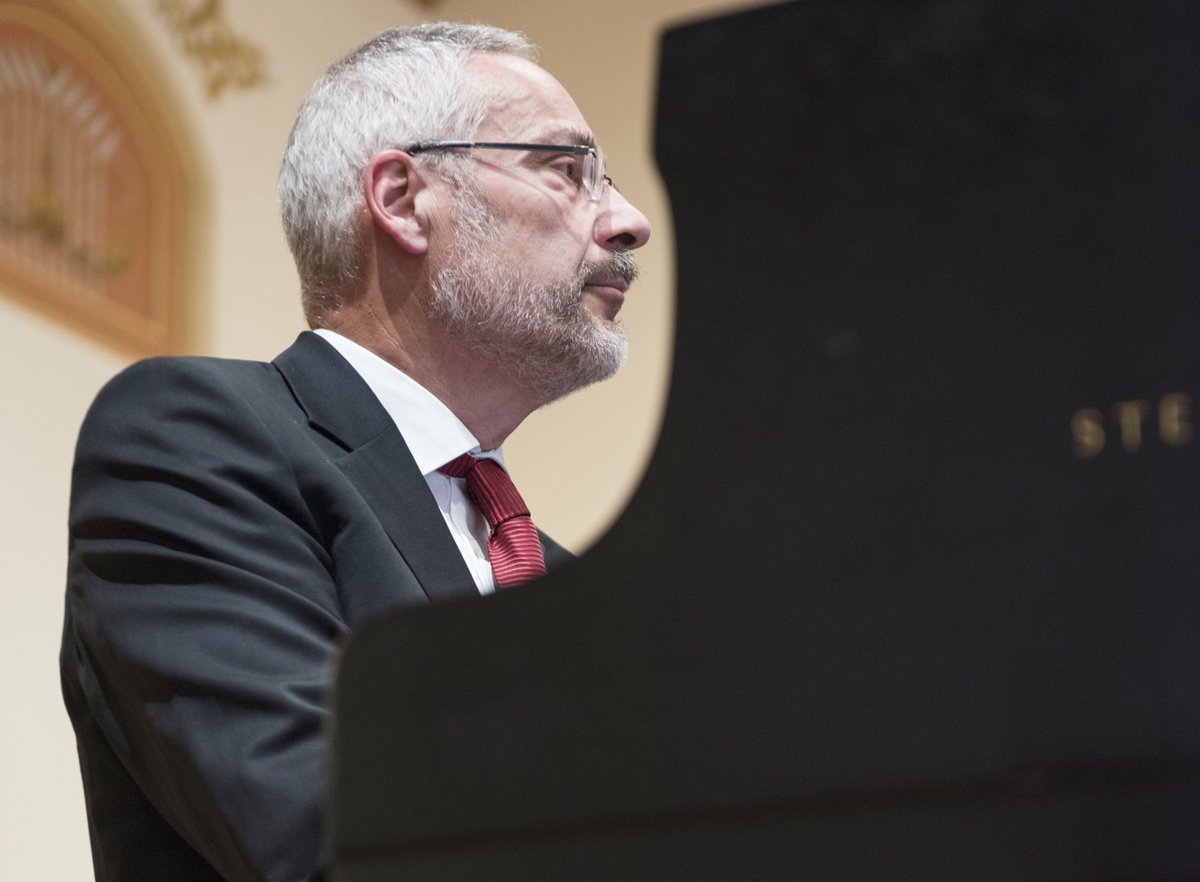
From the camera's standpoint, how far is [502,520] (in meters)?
2.02

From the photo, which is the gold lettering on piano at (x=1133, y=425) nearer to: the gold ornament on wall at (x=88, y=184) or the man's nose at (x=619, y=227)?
the man's nose at (x=619, y=227)

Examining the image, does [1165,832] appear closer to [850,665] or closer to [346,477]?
[850,665]

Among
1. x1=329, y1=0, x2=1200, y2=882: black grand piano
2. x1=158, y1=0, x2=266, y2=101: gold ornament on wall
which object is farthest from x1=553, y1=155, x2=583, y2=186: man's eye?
x1=158, y1=0, x2=266, y2=101: gold ornament on wall

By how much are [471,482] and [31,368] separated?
1965mm

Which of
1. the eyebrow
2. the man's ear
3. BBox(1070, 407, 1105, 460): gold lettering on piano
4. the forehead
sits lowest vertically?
BBox(1070, 407, 1105, 460): gold lettering on piano

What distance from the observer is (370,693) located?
92cm

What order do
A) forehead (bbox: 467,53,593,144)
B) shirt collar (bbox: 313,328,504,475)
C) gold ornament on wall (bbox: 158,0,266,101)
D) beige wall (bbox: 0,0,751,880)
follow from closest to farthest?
shirt collar (bbox: 313,328,504,475), forehead (bbox: 467,53,593,144), beige wall (bbox: 0,0,751,880), gold ornament on wall (bbox: 158,0,266,101)

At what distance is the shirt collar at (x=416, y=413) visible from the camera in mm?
2062

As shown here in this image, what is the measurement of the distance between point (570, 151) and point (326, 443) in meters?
0.65

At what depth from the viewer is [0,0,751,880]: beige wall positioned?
3.55 meters

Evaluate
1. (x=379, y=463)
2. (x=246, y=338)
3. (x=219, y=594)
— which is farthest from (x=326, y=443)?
(x=246, y=338)

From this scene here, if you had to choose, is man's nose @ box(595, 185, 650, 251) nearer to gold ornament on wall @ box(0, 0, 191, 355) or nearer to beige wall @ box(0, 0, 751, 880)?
beige wall @ box(0, 0, 751, 880)

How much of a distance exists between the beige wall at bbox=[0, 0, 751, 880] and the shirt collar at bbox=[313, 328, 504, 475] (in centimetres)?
46

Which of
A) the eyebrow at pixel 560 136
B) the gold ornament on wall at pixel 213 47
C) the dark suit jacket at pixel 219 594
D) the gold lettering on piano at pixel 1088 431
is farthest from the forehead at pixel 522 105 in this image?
the gold ornament on wall at pixel 213 47
